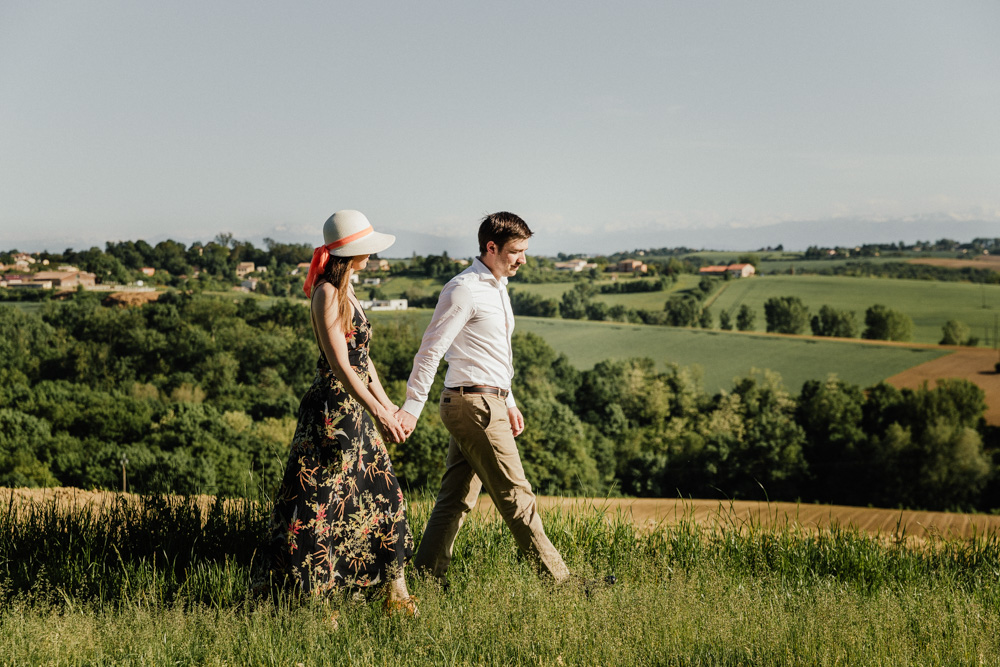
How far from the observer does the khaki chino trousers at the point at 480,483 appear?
3104mm

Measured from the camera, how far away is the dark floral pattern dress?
2787 mm

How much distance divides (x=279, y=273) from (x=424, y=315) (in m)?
13.7

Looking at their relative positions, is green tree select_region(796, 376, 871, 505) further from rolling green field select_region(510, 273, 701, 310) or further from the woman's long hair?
the woman's long hair

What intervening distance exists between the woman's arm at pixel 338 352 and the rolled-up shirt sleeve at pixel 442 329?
10.1 inches

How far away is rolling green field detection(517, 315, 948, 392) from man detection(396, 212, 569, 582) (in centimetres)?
5145

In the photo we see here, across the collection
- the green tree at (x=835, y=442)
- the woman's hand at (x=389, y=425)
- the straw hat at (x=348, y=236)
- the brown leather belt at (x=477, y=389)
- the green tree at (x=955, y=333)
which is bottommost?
the green tree at (x=835, y=442)

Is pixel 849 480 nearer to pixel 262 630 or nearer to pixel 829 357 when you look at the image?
pixel 829 357

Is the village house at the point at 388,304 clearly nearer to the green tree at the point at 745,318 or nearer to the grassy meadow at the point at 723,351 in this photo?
the grassy meadow at the point at 723,351

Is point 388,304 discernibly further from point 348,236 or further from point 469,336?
point 348,236

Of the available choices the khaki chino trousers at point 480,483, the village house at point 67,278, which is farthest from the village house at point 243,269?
the khaki chino trousers at point 480,483

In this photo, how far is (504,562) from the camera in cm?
333

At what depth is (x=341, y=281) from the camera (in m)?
2.78

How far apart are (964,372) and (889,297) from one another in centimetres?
1625

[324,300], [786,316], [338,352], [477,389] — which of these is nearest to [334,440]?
[338,352]
